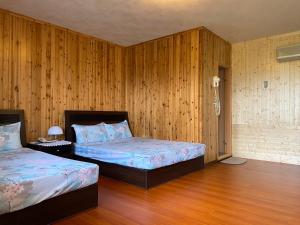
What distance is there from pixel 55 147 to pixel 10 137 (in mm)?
663

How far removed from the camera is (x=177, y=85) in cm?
488

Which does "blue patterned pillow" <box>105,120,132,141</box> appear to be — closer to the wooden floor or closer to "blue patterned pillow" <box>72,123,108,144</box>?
"blue patterned pillow" <box>72,123,108,144</box>

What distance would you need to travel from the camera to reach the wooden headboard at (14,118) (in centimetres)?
360

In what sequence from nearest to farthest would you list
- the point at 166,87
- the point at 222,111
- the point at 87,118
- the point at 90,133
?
the point at 90,133 → the point at 87,118 → the point at 166,87 → the point at 222,111

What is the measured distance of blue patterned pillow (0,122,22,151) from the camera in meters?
3.29

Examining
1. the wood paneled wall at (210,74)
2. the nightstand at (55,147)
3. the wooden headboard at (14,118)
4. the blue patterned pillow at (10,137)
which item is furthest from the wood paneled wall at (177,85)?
the blue patterned pillow at (10,137)

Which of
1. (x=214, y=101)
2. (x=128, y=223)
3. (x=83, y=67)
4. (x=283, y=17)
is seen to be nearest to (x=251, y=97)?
(x=214, y=101)

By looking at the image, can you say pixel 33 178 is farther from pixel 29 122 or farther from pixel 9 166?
pixel 29 122

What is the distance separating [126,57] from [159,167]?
339 cm

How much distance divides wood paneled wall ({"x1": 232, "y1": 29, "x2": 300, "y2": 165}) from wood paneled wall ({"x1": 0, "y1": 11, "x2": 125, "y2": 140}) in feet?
10.2

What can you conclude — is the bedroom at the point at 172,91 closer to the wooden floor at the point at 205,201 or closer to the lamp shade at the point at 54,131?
the wooden floor at the point at 205,201

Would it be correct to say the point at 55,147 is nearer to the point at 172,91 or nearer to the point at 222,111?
the point at 172,91

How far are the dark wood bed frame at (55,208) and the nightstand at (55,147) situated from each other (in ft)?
4.88

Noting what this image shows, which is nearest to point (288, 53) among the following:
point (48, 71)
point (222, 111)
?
point (222, 111)
